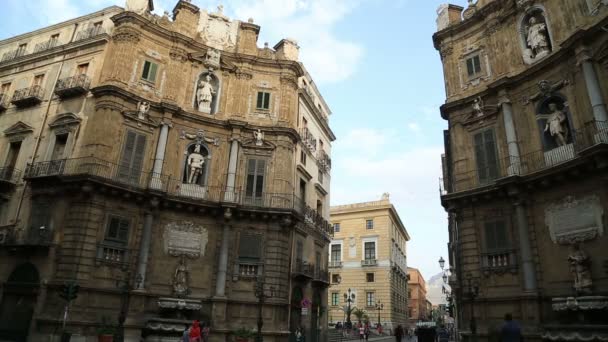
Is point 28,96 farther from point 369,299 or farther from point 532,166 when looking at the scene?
point 369,299

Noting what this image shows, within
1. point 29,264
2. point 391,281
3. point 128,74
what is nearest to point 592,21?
point 128,74

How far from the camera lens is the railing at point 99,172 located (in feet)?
63.6

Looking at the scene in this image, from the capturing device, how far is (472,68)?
21625 millimetres

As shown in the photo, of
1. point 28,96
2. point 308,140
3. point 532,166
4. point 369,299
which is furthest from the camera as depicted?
point 369,299

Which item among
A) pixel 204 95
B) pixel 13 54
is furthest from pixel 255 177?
pixel 13 54

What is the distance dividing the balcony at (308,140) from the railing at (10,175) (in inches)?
638

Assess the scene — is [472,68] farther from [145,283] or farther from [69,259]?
[69,259]

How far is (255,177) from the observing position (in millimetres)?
23375

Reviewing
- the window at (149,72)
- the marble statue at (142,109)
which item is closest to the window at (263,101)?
the window at (149,72)

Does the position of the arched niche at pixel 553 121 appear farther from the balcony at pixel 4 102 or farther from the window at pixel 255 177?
the balcony at pixel 4 102

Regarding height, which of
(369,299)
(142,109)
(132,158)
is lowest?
(369,299)

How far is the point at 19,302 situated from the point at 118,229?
528cm

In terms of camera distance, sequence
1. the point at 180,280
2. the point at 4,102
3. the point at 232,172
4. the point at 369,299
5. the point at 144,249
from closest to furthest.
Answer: the point at 144,249, the point at 180,280, the point at 232,172, the point at 4,102, the point at 369,299

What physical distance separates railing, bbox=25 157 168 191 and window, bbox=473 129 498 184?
15.8 m
